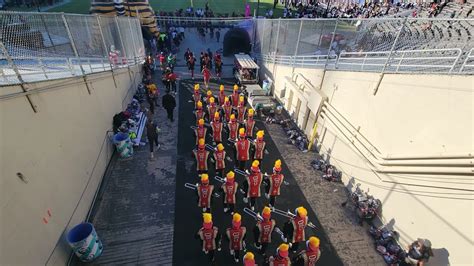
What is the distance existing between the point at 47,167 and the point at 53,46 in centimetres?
363

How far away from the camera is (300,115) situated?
11867 millimetres

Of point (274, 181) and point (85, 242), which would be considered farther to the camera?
point (274, 181)

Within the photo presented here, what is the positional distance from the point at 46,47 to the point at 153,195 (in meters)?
5.01

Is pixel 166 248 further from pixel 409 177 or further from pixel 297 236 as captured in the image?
pixel 409 177

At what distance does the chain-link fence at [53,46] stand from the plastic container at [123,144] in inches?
96.0

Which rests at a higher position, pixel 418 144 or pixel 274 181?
pixel 418 144

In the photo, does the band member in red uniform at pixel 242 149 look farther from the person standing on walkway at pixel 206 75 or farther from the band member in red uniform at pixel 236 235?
the person standing on walkway at pixel 206 75

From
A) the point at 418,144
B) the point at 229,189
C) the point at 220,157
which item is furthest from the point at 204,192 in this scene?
the point at 418,144

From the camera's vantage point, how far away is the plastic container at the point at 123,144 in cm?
951

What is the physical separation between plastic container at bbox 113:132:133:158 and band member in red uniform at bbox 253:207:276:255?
19.0 ft

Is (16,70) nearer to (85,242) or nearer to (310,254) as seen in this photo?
(85,242)

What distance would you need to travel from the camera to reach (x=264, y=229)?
619cm

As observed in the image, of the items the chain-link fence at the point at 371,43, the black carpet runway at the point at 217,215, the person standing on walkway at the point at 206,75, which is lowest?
the black carpet runway at the point at 217,215

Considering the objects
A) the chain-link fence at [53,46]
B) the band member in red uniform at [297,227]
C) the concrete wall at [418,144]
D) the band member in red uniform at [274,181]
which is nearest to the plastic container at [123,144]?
the chain-link fence at [53,46]
